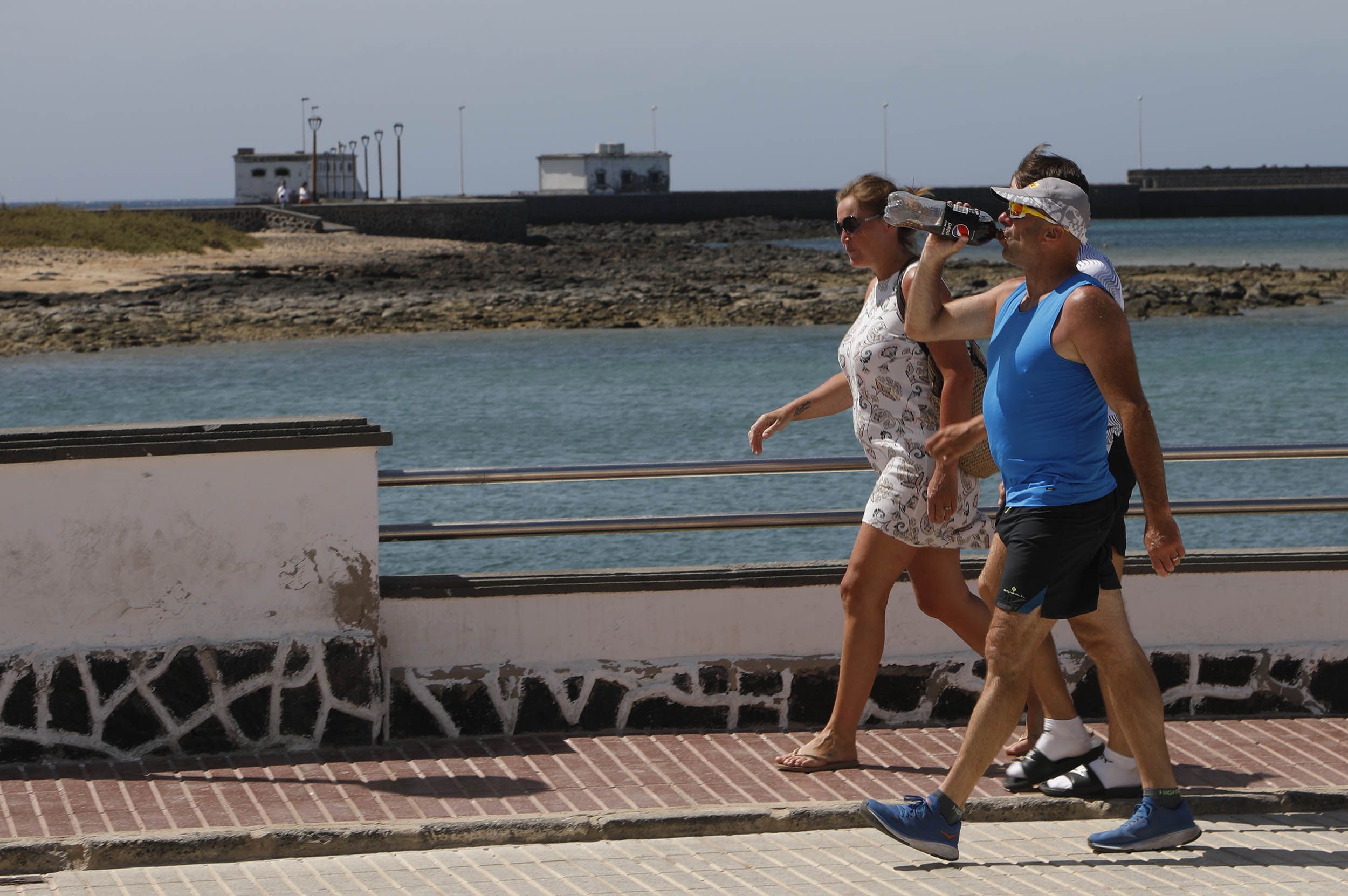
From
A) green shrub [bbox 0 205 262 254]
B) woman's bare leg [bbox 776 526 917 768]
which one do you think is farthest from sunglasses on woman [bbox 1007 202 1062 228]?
green shrub [bbox 0 205 262 254]

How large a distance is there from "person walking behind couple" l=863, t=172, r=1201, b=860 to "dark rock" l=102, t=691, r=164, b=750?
2332 millimetres

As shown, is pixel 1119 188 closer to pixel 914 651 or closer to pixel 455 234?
pixel 455 234

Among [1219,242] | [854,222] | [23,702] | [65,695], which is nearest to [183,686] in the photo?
[65,695]

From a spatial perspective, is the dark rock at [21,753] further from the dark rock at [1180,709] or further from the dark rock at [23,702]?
the dark rock at [1180,709]

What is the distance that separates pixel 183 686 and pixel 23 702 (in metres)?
0.49

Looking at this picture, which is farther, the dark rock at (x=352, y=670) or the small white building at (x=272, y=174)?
the small white building at (x=272, y=174)

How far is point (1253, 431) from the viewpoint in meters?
28.6

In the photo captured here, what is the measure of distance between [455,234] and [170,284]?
1052 inches

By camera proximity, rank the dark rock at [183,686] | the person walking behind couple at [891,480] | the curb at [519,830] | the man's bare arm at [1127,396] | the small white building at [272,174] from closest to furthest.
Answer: the man's bare arm at [1127,396] → the curb at [519,830] → the person walking behind couple at [891,480] → the dark rock at [183,686] → the small white building at [272,174]

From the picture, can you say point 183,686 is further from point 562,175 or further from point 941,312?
point 562,175

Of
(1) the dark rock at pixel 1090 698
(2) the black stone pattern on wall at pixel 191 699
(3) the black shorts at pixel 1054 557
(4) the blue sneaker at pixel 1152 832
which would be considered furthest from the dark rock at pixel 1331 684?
(2) the black stone pattern on wall at pixel 191 699

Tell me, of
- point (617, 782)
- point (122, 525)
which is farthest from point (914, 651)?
point (122, 525)

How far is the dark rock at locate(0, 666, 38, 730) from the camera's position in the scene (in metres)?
5.19

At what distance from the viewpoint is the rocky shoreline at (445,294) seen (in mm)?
38062
